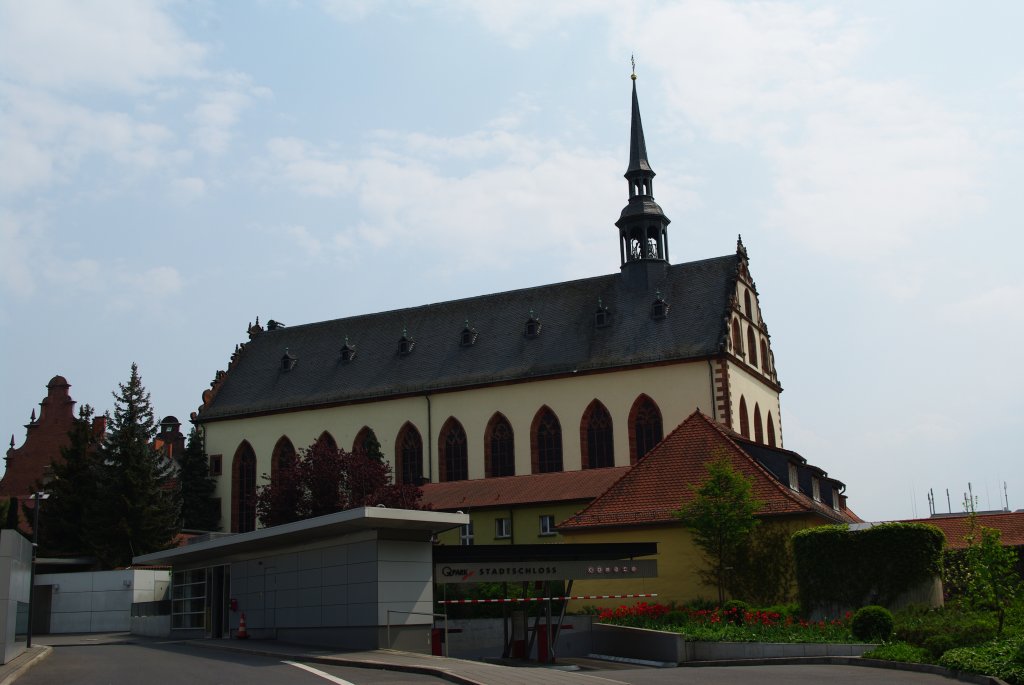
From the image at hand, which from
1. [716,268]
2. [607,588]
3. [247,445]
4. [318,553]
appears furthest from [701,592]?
[247,445]

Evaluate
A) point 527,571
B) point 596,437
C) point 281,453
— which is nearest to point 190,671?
point 527,571

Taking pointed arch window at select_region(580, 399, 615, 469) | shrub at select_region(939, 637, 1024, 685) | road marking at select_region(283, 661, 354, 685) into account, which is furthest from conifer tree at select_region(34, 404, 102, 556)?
shrub at select_region(939, 637, 1024, 685)

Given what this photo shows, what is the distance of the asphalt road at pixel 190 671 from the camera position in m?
18.4

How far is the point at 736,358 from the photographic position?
171 feet

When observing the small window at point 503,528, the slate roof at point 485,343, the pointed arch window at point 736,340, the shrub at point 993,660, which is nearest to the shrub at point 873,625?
the shrub at point 993,660

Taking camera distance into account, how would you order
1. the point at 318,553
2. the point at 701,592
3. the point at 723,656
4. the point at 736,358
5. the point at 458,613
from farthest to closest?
the point at 736,358 → the point at 458,613 → the point at 701,592 → the point at 318,553 → the point at 723,656

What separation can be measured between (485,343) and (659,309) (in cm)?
907

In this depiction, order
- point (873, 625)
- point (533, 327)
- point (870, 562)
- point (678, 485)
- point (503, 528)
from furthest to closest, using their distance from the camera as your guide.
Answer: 1. point (533, 327)
2. point (503, 528)
3. point (678, 485)
4. point (870, 562)
5. point (873, 625)

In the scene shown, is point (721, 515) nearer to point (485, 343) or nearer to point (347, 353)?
point (485, 343)

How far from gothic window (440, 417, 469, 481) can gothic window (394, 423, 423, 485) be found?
122cm

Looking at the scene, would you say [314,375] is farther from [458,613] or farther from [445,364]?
[458,613]

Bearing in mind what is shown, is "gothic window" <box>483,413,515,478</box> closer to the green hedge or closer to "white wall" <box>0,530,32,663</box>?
A: the green hedge

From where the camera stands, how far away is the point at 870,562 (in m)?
29.0

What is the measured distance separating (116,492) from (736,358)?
90.7ft
